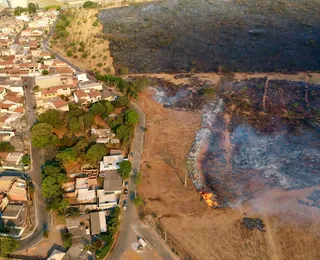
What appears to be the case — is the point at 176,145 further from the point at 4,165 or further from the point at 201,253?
the point at 4,165

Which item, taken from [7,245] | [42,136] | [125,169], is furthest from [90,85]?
[7,245]


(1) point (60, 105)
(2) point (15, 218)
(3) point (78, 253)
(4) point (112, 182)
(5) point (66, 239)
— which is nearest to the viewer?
(3) point (78, 253)

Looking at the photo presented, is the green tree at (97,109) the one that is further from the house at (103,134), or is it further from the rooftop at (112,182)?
the rooftop at (112,182)

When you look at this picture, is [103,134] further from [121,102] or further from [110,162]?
[121,102]

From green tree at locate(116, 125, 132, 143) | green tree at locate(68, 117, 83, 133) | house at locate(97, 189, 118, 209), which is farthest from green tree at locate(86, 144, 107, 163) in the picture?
green tree at locate(68, 117, 83, 133)

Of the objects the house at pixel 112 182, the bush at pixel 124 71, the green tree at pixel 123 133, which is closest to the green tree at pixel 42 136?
the green tree at pixel 123 133

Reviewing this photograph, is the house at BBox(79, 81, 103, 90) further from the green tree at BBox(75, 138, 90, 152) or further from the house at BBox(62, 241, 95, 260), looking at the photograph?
the house at BBox(62, 241, 95, 260)
